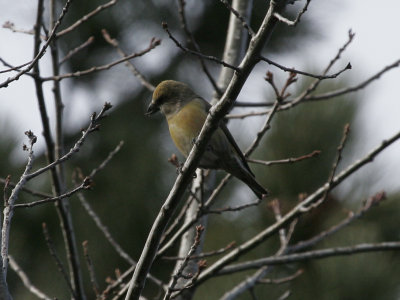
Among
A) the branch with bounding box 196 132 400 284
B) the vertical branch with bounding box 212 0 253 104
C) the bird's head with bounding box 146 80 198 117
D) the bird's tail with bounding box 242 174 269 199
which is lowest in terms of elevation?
the branch with bounding box 196 132 400 284

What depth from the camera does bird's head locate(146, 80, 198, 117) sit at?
4172 millimetres

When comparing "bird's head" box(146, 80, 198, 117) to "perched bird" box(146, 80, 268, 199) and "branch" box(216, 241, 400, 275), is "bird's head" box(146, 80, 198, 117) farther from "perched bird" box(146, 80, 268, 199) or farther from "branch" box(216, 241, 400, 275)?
"branch" box(216, 241, 400, 275)

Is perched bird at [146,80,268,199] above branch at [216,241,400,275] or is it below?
above

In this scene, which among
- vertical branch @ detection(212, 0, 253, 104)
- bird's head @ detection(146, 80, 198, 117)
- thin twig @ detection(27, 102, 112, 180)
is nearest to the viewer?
thin twig @ detection(27, 102, 112, 180)

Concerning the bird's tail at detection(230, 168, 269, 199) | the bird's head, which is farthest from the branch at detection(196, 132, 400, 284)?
the bird's head

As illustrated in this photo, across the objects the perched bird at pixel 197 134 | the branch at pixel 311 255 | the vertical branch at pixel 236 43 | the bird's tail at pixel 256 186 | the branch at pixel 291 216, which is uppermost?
the vertical branch at pixel 236 43

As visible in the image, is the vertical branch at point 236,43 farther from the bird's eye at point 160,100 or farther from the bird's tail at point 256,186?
the bird's tail at point 256,186

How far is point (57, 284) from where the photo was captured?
6.56 m

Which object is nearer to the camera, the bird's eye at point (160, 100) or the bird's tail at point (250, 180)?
the bird's tail at point (250, 180)

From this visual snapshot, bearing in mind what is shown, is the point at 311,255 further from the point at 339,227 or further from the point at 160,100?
the point at 160,100

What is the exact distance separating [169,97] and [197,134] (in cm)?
54

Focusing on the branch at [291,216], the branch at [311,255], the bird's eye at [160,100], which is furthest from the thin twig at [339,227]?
the bird's eye at [160,100]

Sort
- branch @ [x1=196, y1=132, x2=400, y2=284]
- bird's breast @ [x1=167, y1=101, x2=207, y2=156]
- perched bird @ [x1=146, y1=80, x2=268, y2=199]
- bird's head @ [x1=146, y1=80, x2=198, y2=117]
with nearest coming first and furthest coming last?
branch @ [x1=196, y1=132, x2=400, y2=284] < perched bird @ [x1=146, y1=80, x2=268, y2=199] < bird's breast @ [x1=167, y1=101, x2=207, y2=156] < bird's head @ [x1=146, y1=80, x2=198, y2=117]

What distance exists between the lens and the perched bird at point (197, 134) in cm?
370
